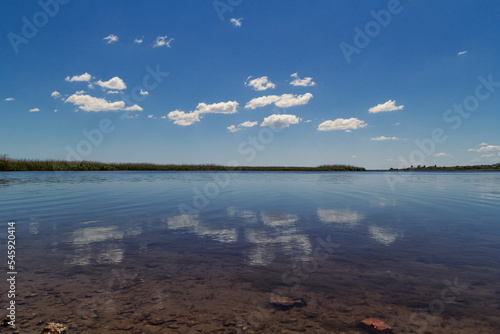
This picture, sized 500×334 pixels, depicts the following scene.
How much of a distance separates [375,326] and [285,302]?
139 centimetres

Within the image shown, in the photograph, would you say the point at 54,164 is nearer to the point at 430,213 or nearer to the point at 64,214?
the point at 64,214

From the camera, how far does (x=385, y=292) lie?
499 centimetres

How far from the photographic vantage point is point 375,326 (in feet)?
12.9

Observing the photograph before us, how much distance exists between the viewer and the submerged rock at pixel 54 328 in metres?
3.71

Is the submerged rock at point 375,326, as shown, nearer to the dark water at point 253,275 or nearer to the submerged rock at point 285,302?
the dark water at point 253,275

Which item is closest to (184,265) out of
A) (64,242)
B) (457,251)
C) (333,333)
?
(333,333)

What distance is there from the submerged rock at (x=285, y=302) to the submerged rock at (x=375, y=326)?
3.11 feet

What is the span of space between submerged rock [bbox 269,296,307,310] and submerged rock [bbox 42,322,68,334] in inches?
119

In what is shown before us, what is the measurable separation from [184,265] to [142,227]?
443 cm

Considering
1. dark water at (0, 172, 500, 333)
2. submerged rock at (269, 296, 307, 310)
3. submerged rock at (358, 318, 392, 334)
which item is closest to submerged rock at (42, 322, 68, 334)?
dark water at (0, 172, 500, 333)

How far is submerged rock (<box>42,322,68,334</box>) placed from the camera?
3.71 metres
